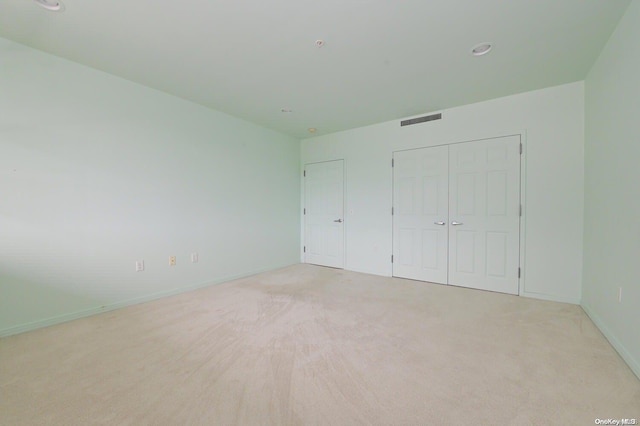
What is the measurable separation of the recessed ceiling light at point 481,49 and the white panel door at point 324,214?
8.83ft

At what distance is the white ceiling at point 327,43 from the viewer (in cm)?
192

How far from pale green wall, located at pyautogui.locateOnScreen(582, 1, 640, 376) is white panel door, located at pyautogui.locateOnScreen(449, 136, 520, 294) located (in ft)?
2.18

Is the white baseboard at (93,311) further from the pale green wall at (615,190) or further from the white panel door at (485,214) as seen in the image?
the pale green wall at (615,190)

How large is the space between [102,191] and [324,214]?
3336 millimetres

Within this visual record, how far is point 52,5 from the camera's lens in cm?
→ 190

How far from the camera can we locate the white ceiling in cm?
192

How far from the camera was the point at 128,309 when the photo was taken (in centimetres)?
292

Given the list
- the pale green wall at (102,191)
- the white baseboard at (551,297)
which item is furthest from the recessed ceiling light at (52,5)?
the white baseboard at (551,297)

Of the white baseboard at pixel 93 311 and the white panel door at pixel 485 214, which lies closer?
the white baseboard at pixel 93 311

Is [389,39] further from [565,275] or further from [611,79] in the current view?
[565,275]

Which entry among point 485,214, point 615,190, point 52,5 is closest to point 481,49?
point 615,190

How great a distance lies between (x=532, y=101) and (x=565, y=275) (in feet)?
6.92

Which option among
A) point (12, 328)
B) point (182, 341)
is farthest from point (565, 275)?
point (12, 328)

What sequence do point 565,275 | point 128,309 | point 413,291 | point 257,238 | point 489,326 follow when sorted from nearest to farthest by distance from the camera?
point 489,326 < point 128,309 < point 565,275 < point 413,291 < point 257,238
